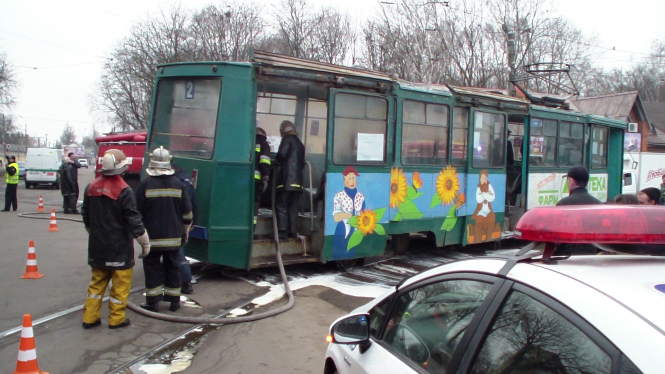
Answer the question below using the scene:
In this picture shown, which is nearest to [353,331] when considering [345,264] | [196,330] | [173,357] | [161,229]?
[173,357]

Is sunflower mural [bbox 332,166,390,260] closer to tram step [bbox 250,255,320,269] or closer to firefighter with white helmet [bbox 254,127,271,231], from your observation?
tram step [bbox 250,255,320,269]

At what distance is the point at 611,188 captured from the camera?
1413cm

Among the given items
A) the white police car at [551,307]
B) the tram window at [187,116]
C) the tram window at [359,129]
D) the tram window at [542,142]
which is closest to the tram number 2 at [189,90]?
the tram window at [187,116]

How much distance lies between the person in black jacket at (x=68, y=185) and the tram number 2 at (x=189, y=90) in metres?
10.5

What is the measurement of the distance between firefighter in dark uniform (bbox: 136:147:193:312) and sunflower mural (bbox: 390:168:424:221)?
371 cm

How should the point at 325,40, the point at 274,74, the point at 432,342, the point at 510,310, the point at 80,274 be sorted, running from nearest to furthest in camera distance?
the point at 510,310
the point at 432,342
the point at 274,74
the point at 80,274
the point at 325,40

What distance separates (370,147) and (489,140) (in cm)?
314

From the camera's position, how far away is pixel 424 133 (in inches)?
372

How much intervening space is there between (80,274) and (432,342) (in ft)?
24.2

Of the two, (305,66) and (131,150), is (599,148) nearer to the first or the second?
(305,66)

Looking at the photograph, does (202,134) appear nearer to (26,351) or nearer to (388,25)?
(26,351)

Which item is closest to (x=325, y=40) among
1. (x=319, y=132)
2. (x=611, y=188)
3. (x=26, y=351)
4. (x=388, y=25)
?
(x=388, y=25)

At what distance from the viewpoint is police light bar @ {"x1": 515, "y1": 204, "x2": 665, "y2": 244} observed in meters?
2.08

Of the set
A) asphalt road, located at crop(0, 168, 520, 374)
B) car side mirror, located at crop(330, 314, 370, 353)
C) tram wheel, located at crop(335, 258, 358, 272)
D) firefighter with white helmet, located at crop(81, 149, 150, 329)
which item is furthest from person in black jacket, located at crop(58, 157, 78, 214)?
car side mirror, located at crop(330, 314, 370, 353)
